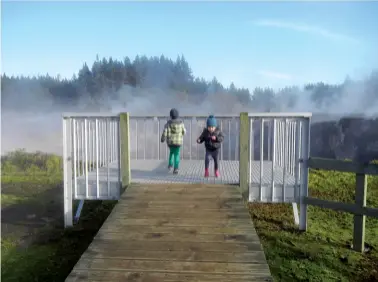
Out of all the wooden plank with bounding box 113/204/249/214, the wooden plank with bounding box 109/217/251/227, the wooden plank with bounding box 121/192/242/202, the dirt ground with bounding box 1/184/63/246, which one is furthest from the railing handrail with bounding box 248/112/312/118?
the dirt ground with bounding box 1/184/63/246

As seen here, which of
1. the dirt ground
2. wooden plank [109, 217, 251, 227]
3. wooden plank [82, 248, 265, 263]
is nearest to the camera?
wooden plank [82, 248, 265, 263]

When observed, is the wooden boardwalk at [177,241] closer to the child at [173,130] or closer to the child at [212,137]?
the child at [212,137]

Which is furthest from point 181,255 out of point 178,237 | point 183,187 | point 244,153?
point 244,153

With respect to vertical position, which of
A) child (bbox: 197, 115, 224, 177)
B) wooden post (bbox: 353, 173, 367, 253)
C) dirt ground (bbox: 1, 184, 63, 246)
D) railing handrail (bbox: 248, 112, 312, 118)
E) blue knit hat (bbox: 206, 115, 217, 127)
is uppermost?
railing handrail (bbox: 248, 112, 312, 118)

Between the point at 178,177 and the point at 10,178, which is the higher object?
the point at 178,177

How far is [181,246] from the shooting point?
4.29 meters

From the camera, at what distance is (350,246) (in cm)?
643

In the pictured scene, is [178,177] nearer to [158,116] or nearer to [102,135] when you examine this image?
[158,116]

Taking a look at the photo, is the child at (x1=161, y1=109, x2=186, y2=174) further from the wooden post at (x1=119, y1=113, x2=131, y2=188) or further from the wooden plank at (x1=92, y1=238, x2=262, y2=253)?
the wooden plank at (x1=92, y1=238, x2=262, y2=253)

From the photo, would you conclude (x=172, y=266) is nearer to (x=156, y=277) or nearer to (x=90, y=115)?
(x=156, y=277)

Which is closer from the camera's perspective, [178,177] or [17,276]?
[17,276]

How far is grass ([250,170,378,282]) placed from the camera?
5.34 metres

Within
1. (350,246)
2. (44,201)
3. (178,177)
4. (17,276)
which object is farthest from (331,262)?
(44,201)

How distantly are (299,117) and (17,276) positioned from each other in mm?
5670
